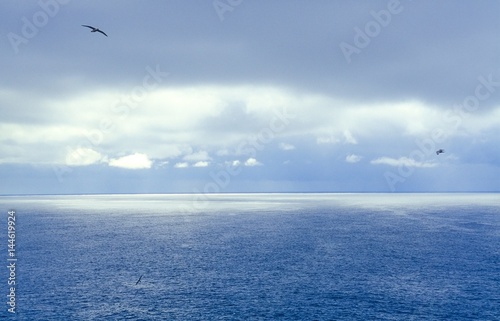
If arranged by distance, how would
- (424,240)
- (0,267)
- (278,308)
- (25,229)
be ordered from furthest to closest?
(25,229) < (424,240) < (0,267) < (278,308)

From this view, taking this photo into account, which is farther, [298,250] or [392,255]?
[298,250]

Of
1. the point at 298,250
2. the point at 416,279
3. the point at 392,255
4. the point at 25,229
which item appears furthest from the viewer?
the point at 25,229

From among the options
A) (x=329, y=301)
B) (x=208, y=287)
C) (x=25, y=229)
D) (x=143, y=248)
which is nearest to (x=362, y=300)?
(x=329, y=301)

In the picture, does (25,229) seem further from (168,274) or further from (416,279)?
(416,279)

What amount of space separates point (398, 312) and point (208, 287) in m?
41.0

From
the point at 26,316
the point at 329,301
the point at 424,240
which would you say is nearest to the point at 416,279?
the point at 329,301

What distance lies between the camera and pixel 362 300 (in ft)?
263

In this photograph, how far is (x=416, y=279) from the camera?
95.5m

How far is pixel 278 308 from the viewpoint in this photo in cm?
7594

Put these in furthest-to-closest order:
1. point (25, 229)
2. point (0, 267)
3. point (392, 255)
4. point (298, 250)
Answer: point (25, 229)
point (298, 250)
point (392, 255)
point (0, 267)

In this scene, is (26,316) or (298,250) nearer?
(26,316)

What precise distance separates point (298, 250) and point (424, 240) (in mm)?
55639

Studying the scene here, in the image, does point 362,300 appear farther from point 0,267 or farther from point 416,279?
point 0,267

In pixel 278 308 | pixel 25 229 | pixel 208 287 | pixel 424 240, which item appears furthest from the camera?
pixel 25 229
